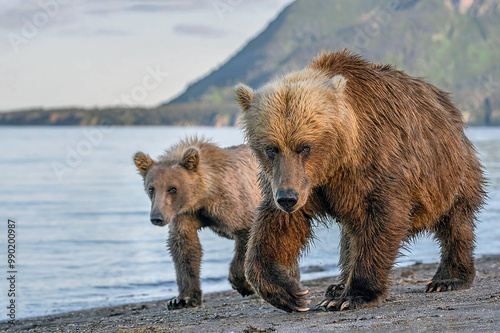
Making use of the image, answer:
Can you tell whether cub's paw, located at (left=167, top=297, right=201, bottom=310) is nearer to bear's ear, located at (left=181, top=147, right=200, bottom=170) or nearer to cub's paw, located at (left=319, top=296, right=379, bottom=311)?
bear's ear, located at (left=181, top=147, right=200, bottom=170)

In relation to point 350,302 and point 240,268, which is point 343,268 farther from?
point 240,268

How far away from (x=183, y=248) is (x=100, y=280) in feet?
14.1

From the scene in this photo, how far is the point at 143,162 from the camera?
935 centimetres

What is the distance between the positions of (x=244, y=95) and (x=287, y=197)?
0.99m

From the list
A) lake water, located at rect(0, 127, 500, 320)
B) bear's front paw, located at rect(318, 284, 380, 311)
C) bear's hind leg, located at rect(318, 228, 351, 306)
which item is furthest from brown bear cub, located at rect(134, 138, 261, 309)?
bear's front paw, located at rect(318, 284, 380, 311)

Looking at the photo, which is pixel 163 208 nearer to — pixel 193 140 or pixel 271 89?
pixel 193 140

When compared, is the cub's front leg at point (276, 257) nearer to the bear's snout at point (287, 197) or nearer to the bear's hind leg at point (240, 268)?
the bear's snout at point (287, 197)

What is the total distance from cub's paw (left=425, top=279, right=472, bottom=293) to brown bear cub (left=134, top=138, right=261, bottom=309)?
2569 millimetres

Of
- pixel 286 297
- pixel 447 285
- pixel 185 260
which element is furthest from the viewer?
pixel 185 260

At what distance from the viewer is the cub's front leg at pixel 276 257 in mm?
5891

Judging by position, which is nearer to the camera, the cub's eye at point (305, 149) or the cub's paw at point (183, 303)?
the cub's eye at point (305, 149)

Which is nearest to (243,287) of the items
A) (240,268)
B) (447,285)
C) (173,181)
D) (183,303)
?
(240,268)

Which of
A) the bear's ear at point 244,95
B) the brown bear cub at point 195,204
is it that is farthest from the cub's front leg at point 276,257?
the brown bear cub at point 195,204

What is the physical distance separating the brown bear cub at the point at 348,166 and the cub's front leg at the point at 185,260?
302cm
